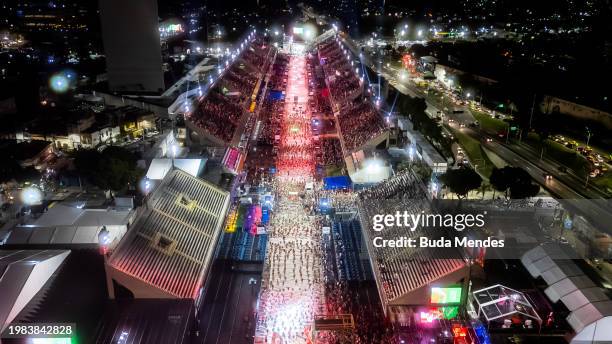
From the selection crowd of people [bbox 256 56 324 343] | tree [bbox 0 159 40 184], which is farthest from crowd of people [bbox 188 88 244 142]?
tree [bbox 0 159 40 184]

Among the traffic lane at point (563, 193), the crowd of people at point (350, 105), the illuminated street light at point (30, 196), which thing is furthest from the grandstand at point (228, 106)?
the traffic lane at point (563, 193)

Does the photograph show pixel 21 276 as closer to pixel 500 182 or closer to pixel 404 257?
pixel 404 257

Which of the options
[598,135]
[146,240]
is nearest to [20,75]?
[146,240]

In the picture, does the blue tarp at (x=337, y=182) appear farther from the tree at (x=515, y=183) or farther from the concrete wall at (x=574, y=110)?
the concrete wall at (x=574, y=110)

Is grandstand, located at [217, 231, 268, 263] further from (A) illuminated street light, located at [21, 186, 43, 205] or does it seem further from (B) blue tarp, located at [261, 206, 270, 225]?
(A) illuminated street light, located at [21, 186, 43, 205]

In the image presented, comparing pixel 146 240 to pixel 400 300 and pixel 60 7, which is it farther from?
pixel 60 7

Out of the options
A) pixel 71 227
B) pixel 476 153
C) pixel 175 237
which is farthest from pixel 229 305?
pixel 476 153
